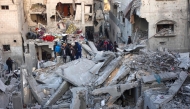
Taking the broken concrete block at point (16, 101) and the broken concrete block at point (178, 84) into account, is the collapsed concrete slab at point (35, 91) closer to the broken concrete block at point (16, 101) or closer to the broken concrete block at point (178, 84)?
the broken concrete block at point (16, 101)

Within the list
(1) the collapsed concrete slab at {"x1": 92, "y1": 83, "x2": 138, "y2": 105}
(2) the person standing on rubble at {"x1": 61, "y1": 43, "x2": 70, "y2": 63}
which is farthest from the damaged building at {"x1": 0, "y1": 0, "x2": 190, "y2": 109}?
(2) the person standing on rubble at {"x1": 61, "y1": 43, "x2": 70, "y2": 63}

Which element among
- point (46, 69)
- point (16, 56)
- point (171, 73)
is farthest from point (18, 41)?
point (171, 73)

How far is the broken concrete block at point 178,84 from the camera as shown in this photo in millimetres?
11039

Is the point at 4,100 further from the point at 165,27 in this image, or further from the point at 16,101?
the point at 165,27

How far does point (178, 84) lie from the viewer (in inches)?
452

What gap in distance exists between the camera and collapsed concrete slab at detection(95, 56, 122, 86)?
1431 cm

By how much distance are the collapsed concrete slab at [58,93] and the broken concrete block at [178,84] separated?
5502 millimetres

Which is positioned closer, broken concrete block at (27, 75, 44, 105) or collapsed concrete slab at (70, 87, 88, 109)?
collapsed concrete slab at (70, 87, 88, 109)

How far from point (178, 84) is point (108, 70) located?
4.30 metres

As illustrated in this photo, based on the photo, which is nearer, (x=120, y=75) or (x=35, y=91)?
(x=120, y=75)

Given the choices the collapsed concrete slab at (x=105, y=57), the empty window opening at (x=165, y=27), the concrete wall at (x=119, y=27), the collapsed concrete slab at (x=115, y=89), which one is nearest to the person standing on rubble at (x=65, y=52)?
the collapsed concrete slab at (x=105, y=57)

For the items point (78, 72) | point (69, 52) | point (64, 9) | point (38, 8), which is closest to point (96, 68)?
point (78, 72)

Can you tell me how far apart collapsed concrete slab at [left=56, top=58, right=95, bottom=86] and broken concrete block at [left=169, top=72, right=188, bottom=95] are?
16.0 feet

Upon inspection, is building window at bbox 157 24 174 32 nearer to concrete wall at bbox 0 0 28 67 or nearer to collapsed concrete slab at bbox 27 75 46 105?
collapsed concrete slab at bbox 27 75 46 105
